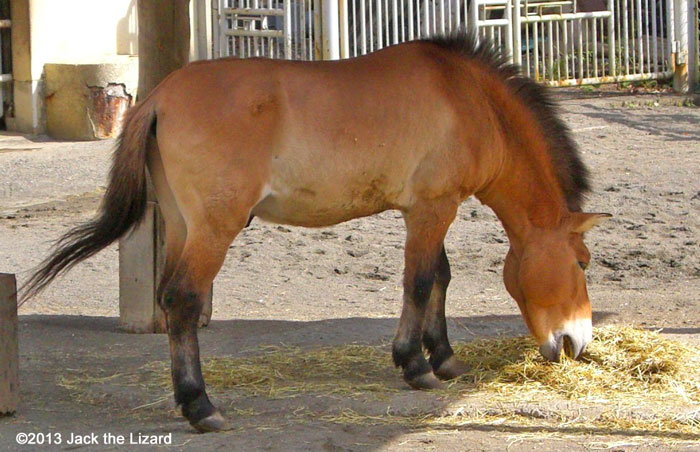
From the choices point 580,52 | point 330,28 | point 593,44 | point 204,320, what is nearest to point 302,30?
point 330,28

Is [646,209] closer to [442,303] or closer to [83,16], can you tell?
[442,303]

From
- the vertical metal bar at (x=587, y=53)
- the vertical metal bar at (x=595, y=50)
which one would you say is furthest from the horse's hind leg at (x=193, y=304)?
the vertical metal bar at (x=587, y=53)

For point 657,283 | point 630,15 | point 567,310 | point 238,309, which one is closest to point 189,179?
point 567,310

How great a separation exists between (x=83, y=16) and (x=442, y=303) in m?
9.08

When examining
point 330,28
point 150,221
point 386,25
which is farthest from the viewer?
point 386,25

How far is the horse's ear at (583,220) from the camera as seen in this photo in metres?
5.13

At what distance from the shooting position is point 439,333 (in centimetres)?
541

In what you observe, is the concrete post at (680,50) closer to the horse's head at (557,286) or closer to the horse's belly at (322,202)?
the horse's head at (557,286)

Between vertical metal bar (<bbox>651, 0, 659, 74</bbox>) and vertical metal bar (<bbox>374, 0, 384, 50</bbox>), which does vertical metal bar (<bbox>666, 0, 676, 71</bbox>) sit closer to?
vertical metal bar (<bbox>651, 0, 659, 74</bbox>)

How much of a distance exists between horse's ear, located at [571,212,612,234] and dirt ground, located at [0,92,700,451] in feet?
3.59

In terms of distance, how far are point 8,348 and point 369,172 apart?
1803 millimetres

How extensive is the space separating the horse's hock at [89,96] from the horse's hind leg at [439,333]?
25.4ft

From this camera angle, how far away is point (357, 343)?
19.6ft

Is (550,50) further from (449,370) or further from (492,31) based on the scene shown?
(449,370)
